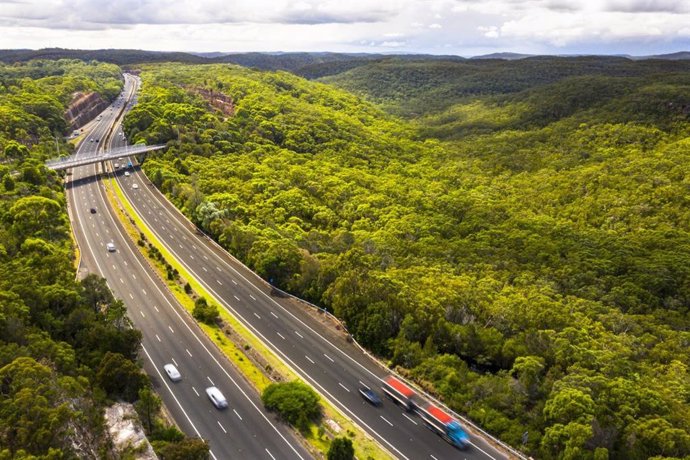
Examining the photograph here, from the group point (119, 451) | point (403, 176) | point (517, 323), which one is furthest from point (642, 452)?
point (403, 176)

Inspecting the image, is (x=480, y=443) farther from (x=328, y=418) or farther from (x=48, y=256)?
(x=48, y=256)

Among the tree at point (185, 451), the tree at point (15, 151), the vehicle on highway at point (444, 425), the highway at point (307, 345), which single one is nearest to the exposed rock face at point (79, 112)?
the tree at point (15, 151)

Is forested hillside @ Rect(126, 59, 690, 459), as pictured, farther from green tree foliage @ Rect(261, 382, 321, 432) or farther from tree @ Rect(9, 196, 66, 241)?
tree @ Rect(9, 196, 66, 241)

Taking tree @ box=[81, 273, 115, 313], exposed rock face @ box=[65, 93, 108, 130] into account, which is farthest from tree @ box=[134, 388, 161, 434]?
exposed rock face @ box=[65, 93, 108, 130]

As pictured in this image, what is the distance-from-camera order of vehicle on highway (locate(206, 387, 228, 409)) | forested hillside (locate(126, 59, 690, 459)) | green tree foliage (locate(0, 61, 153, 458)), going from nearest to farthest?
green tree foliage (locate(0, 61, 153, 458)) < vehicle on highway (locate(206, 387, 228, 409)) < forested hillside (locate(126, 59, 690, 459))

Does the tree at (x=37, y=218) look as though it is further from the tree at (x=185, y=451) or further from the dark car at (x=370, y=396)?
the dark car at (x=370, y=396)

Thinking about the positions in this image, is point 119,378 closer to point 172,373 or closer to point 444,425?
point 172,373
